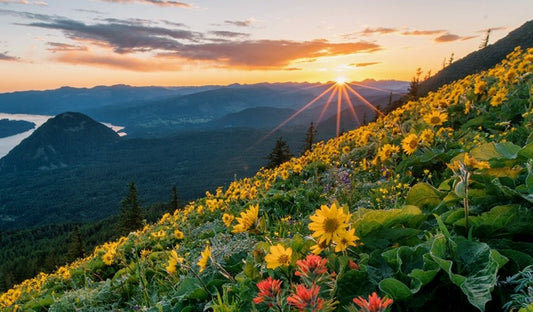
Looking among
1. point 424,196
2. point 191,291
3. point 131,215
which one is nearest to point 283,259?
point 191,291

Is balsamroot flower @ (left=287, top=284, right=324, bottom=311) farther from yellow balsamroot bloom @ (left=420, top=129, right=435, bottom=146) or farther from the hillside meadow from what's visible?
yellow balsamroot bloom @ (left=420, top=129, right=435, bottom=146)

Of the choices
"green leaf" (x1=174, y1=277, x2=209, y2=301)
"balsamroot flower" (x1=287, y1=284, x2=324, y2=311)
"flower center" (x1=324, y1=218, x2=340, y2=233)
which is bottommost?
"green leaf" (x1=174, y1=277, x2=209, y2=301)

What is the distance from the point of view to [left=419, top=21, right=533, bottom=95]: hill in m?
57.1

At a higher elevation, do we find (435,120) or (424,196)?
(435,120)

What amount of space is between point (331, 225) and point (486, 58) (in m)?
79.6

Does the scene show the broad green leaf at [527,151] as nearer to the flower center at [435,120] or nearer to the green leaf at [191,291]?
the green leaf at [191,291]

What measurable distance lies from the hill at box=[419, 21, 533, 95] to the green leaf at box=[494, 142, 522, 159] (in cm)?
5823

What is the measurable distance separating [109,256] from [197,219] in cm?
305

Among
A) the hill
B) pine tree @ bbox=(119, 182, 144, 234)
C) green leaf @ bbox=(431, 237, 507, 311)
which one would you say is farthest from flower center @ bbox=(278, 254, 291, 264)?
the hill

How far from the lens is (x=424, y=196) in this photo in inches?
A: 106

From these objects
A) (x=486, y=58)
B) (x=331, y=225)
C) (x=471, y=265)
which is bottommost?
(x=471, y=265)

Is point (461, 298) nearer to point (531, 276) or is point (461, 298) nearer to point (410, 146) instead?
point (531, 276)

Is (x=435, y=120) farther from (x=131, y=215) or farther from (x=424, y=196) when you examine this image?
(x=131, y=215)

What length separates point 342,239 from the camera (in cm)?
187
